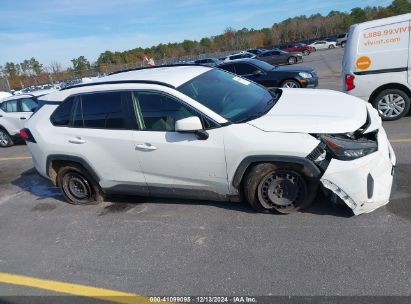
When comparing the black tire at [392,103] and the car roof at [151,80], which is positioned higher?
the car roof at [151,80]

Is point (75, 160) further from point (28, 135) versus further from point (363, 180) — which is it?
point (363, 180)

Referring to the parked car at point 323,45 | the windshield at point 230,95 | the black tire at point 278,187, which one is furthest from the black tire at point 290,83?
the parked car at point 323,45

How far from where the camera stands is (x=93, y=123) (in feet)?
14.8

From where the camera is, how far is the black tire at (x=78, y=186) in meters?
4.89

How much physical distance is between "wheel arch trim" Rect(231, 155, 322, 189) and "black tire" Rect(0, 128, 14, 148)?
29.6ft

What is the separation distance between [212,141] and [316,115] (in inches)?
44.8

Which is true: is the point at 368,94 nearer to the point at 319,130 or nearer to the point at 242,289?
the point at 319,130

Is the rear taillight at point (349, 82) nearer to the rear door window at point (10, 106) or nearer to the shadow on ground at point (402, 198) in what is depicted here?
the shadow on ground at point (402, 198)

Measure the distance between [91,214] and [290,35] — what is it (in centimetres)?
9687

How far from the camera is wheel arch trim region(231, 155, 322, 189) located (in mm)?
3482

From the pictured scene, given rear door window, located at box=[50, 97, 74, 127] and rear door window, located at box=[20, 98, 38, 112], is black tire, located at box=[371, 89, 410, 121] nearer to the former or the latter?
rear door window, located at box=[50, 97, 74, 127]

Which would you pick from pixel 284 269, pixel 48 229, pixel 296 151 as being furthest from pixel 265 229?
pixel 48 229

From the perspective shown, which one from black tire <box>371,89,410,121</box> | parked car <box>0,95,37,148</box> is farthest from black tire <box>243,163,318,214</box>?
parked car <box>0,95,37,148</box>

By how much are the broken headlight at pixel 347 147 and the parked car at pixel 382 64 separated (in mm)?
3855
